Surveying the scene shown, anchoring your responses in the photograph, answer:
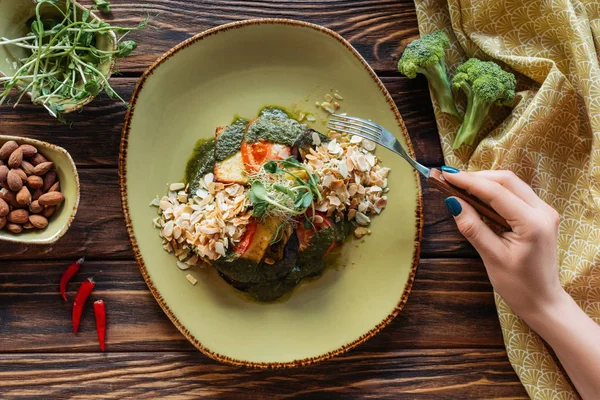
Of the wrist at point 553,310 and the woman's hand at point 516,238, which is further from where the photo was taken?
the wrist at point 553,310

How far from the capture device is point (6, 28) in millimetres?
2213

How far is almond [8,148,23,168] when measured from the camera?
214cm

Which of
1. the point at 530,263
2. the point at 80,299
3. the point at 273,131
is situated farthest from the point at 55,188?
the point at 530,263

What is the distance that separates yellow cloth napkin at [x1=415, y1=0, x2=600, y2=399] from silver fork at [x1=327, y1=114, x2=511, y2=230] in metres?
0.23

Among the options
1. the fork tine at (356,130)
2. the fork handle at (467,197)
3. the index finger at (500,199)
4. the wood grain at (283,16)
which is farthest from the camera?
the wood grain at (283,16)

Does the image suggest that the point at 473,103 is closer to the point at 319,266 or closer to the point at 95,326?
the point at 319,266

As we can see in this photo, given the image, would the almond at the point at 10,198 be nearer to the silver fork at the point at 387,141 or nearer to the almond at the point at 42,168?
the almond at the point at 42,168

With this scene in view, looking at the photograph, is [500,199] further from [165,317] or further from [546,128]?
[165,317]

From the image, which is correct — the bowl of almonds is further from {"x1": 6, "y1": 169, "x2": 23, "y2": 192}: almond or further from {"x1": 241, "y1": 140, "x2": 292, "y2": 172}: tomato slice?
{"x1": 241, "y1": 140, "x2": 292, "y2": 172}: tomato slice

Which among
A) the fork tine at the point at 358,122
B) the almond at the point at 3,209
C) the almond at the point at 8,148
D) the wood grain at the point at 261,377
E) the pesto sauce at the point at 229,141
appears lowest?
the wood grain at the point at 261,377

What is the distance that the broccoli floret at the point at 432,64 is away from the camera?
7.36 ft

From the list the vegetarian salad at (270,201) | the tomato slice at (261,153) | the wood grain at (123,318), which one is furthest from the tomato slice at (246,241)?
the wood grain at (123,318)

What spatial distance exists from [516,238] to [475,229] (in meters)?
0.15

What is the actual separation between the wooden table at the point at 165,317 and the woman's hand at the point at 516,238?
0.31 meters
